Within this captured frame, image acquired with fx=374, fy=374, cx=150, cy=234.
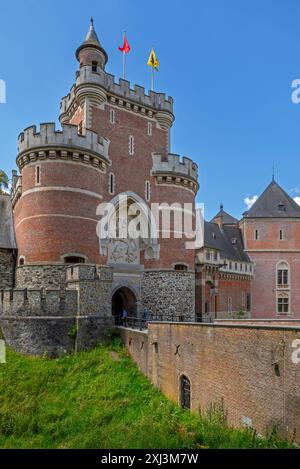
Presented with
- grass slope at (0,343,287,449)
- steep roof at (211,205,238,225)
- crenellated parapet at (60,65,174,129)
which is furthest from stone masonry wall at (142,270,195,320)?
steep roof at (211,205,238,225)

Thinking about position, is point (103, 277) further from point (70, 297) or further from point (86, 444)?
point (86, 444)

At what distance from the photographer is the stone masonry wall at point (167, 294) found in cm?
2197

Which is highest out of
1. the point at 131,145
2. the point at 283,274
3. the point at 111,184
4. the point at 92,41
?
the point at 92,41

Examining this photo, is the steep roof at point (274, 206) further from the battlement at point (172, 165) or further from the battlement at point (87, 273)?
the battlement at point (87, 273)

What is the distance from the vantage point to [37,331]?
15.8 m

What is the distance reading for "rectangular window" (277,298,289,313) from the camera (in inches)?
1384

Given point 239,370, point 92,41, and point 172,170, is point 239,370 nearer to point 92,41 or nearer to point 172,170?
point 172,170

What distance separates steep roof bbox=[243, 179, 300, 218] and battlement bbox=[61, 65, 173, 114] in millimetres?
15760

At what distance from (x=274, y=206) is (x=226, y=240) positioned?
619cm

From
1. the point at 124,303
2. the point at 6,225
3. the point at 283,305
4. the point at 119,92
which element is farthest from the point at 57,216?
the point at 283,305

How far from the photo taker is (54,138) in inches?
729

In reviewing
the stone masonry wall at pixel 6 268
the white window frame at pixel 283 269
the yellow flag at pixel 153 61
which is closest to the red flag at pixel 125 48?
the yellow flag at pixel 153 61

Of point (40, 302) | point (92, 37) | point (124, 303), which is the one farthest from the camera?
point (124, 303)

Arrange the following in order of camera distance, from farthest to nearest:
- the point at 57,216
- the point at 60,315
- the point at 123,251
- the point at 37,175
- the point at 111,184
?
A: 1. the point at 123,251
2. the point at 111,184
3. the point at 37,175
4. the point at 57,216
5. the point at 60,315
